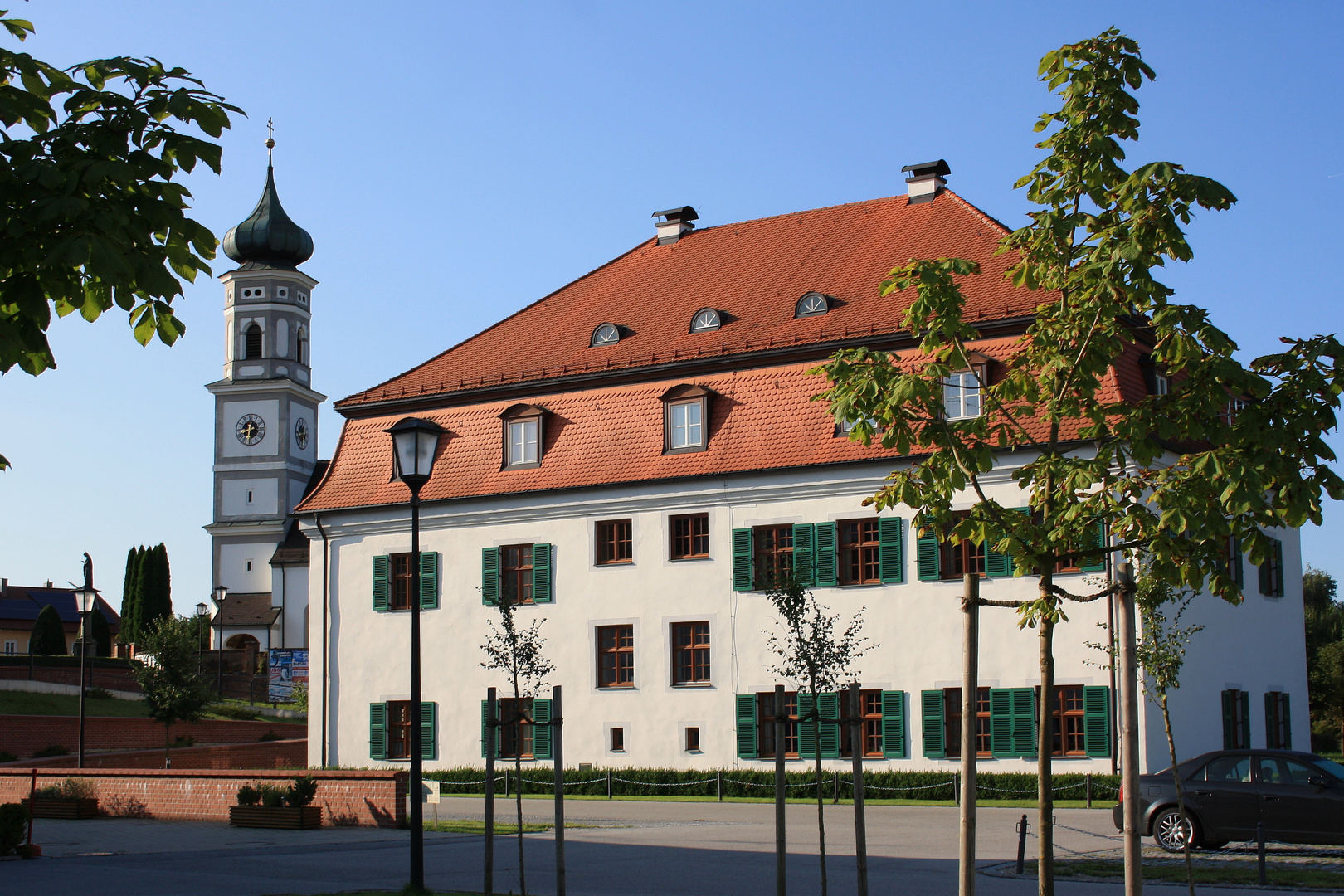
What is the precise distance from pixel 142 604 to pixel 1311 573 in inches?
2503

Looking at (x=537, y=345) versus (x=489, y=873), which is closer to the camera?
(x=489, y=873)

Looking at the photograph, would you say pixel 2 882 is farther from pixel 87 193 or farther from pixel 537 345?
pixel 537 345

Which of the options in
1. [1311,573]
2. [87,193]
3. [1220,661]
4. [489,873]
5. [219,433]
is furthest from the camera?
[219,433]

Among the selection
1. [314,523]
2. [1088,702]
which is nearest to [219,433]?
[314,523]

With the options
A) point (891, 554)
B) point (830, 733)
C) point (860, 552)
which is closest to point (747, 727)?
point (830, 733)

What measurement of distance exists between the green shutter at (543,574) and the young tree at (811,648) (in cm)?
571

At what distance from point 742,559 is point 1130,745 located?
22000mm

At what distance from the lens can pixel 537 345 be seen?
35.8 meters

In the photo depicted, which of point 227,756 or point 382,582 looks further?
point 227,756

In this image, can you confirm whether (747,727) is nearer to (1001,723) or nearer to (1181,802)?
(1001,723)

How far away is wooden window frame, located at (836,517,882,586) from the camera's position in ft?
96.7

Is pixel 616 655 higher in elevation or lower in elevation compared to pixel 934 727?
higher

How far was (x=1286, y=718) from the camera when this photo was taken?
102 feet

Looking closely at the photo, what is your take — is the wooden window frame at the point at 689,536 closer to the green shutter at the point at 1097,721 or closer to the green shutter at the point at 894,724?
the green shutter at the point at 894,724
